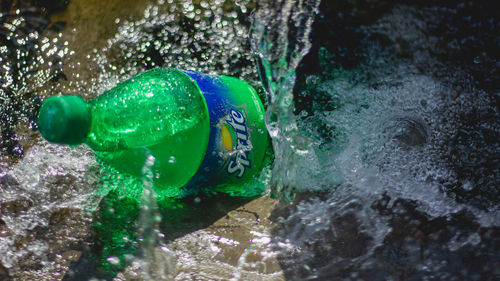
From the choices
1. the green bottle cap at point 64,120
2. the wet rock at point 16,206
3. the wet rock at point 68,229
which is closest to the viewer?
the green bottle cap at point 64,120

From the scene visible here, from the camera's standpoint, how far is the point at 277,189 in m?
1.25

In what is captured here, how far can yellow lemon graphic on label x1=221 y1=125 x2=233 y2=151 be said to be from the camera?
1.14 metres

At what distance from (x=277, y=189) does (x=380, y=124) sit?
0.38m

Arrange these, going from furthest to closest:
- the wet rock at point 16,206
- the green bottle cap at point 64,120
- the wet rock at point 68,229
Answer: the wet rock at point 16,206, the wet rock at point 68,229, the green bottle cap at point 64,120

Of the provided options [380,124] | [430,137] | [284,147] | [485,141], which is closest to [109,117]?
[284,147]

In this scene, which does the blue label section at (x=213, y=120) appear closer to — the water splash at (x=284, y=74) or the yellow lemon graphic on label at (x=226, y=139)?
the yellow lemon graphic on label at (x=226, y=139)

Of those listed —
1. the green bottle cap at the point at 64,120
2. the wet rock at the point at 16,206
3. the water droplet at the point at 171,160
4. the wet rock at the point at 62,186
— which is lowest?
the wet rock at the point at 16,206

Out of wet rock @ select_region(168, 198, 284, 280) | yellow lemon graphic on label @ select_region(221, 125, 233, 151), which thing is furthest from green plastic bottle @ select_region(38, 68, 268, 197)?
wet rock @ select_region(168, 198, 284, 280)

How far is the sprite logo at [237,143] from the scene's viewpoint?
115 centimetres

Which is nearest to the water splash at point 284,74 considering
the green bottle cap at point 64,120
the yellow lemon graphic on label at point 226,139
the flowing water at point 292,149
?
the flowing water at point 292,149

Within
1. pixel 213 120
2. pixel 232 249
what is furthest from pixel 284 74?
pixel 232 249

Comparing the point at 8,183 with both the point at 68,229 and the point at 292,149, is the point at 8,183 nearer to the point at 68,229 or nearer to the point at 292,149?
the point at 68,229

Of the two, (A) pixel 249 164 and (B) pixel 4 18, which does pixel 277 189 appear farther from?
(B) pixel 4 18

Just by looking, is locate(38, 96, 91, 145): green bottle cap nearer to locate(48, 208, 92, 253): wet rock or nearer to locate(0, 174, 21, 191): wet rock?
locate(48, 208, 92, 253): wet rock
